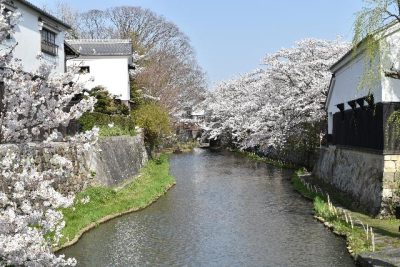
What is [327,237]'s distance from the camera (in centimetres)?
1605

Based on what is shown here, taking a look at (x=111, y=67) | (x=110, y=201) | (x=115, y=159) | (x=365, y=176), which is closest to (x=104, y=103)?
(x=111, y=67)

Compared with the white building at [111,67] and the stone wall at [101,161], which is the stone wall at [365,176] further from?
the white building at [111,67]

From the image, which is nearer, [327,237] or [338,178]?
[327,237]

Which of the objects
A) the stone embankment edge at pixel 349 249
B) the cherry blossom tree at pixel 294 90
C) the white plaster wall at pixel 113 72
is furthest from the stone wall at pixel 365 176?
the white plaster wall at pixel 113 72

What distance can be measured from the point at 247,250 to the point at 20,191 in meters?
9.95

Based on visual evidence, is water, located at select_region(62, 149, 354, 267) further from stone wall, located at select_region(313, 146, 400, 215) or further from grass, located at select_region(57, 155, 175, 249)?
stone wall, located at select_region(313, 146, 400, 215)

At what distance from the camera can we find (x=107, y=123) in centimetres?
2902

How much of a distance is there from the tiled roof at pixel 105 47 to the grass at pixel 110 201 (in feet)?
46.6

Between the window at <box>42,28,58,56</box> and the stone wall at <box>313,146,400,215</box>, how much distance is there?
1593cm

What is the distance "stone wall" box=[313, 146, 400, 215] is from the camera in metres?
16.7

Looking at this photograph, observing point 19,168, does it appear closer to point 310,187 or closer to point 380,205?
point 380,205

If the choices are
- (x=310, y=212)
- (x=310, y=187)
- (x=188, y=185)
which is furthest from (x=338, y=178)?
(x=188, y=185)

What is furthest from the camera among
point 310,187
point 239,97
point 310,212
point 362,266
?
point 239,97

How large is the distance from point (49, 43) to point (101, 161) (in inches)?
285
